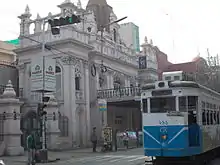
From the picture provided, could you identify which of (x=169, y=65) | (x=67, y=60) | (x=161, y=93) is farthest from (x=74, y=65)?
(x=169, y=65)

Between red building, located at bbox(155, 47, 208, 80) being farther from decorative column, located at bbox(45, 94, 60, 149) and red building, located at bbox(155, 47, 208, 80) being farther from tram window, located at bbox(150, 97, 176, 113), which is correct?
tram window, located at bbox(150, 97, 176, 113)

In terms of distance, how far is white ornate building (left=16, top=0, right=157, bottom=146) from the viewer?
33938 mm

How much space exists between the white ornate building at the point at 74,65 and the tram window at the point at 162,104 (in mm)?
18274

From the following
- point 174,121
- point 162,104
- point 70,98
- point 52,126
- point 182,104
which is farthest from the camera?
point 70,98

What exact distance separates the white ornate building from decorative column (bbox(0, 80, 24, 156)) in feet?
22.9

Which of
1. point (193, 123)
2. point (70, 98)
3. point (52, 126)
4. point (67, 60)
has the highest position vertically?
point (67, 60)

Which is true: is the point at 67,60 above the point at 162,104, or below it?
above

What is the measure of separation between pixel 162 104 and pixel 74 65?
2088 cm

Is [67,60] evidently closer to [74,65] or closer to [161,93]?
[74,65]

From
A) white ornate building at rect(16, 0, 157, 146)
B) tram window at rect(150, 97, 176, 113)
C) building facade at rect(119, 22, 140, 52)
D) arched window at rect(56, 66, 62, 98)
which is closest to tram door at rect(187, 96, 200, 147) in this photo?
tram window at rect(150, 97, 176, 113)

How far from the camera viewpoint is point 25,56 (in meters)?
36.7

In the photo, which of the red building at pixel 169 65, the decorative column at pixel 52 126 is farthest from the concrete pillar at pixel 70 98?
the red building at pixel 169 65

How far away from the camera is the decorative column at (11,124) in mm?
25781

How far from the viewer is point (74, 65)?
114 feet
